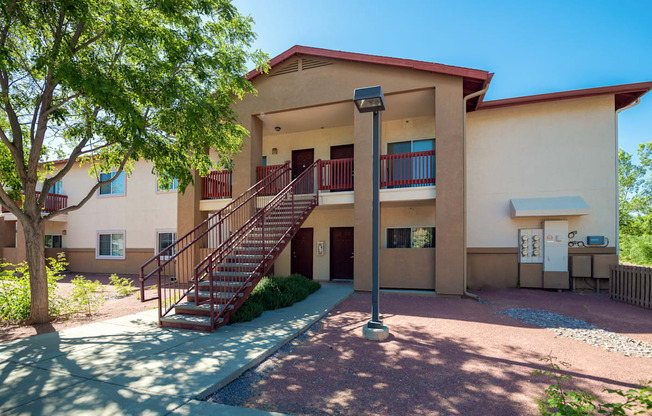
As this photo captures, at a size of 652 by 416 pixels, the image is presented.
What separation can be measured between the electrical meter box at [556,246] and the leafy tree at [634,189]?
75.5 ft

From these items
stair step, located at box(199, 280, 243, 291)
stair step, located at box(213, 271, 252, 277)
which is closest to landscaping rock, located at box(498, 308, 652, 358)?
stair step, located at box(213, 271, 252, 277)

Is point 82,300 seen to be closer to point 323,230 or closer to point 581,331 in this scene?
point 323,230

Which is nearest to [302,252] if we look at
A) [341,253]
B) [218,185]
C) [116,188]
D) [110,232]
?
[341,253]

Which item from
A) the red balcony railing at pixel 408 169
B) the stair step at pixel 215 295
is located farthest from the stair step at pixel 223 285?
the red balcony railing at pixel 408 169

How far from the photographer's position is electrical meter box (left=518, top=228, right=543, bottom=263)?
411 inches

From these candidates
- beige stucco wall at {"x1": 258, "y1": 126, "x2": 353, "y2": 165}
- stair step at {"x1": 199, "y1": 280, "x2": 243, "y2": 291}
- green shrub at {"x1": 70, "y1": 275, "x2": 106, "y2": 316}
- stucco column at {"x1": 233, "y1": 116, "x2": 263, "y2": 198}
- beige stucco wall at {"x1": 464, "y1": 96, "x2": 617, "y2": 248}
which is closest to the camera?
stair step at {"x1": 199, "y1": 280, "x2": 243, "y2": 291}

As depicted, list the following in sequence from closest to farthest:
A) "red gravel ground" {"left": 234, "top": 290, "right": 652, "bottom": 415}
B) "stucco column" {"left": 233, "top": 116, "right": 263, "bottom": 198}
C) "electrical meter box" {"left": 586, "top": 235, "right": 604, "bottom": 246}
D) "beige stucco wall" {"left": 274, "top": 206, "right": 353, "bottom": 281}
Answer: "red gravel ground" {"left": 234, "top": 290, "right": 652, "bottom": 415} < "electrical meter box" {"left": 586, "top": 235, "right": 604, "bottom": 246} < "stucco column" {"left": 233, "top": 116, "right": 263, "bottom": 198} < "beige stucco wall" {"left": 274, "top": 206, "right": 353, "bottom": 281}

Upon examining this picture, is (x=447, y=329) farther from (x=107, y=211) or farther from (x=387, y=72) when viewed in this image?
(x=107, y=211)

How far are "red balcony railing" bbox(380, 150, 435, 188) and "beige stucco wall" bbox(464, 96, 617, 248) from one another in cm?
243

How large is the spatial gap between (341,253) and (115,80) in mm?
8913

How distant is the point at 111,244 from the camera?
1694cm

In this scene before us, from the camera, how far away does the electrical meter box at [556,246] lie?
1016cm

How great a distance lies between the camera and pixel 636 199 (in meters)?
27.4

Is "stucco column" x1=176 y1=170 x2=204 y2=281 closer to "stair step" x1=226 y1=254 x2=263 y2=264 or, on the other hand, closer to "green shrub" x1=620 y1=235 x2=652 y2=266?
"stair step" x1=226 y1=254 x2=263 y2=264
